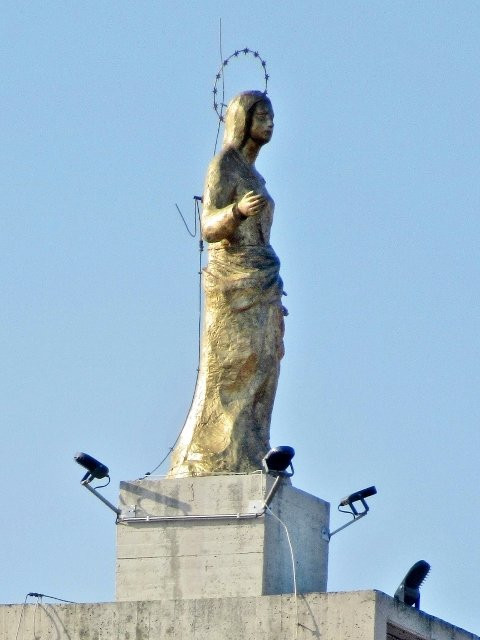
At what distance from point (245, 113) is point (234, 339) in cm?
327

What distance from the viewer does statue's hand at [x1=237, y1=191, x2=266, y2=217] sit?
4153 centimetres

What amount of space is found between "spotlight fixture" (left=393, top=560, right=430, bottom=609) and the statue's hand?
17.0 feet

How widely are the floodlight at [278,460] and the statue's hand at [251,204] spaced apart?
10.8 ft

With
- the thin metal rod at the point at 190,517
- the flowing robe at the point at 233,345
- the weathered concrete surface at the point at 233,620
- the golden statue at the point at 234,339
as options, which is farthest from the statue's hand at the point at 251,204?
the weathered concrete surface at the point at 233,620

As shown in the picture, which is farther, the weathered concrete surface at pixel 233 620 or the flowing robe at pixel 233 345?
the flowing robe at pixel 233 345

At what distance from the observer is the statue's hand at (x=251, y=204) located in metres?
41.5

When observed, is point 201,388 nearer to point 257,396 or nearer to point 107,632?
point 257,396

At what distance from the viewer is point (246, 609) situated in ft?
131

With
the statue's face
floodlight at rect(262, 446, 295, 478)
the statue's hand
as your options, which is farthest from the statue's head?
floodlight at rect(262, 446, 295, 478)

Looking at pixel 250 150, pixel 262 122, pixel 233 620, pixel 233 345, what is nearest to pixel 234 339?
pixel 233 345

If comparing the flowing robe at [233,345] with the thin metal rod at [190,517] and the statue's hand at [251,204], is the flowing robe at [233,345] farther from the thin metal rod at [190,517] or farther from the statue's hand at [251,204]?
the thin metal rod at [190,517]

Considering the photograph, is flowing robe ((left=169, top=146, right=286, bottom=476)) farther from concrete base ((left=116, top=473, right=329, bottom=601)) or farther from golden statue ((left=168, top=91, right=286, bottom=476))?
concrete base ((left=116, top=473, right=329, bottom=601))

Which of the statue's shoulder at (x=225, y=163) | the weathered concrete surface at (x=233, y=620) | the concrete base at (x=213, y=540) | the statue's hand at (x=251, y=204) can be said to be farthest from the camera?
the statue's shoulder at (x=225, y=163)

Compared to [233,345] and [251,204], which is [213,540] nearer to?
[233,345]
